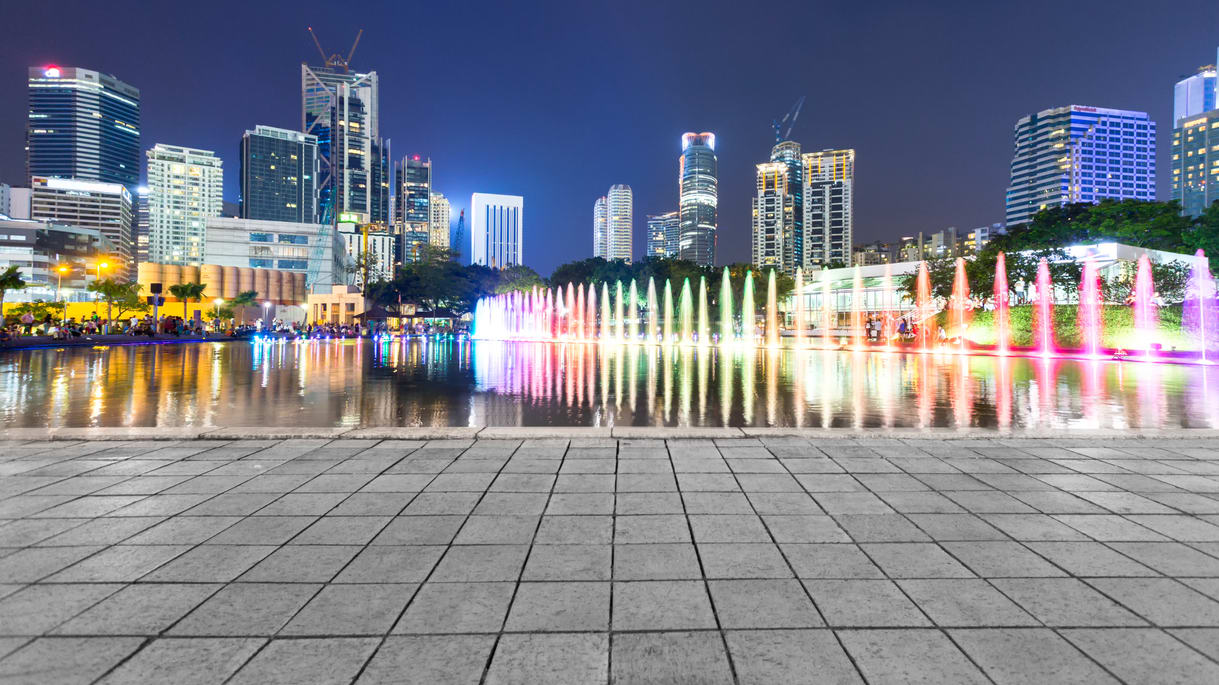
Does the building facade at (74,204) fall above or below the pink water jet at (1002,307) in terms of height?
above

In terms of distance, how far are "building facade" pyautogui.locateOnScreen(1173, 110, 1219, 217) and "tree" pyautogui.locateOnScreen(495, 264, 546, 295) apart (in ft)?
666

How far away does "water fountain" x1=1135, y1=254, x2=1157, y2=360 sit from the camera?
3241 centimetres

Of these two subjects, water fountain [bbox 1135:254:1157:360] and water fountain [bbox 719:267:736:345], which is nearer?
water fountain [bbox 1135:254:1157:360]

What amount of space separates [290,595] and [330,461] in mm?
3415

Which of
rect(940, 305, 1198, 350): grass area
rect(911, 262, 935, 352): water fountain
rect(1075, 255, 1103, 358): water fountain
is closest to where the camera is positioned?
rect(940, 305, 1198, 350): grass area

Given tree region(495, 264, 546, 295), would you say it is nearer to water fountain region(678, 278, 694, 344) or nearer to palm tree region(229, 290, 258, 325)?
water fountain region(678, 278, 694, 344)

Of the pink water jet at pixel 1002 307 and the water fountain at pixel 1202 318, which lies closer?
the water fountain at pixel 1202 318

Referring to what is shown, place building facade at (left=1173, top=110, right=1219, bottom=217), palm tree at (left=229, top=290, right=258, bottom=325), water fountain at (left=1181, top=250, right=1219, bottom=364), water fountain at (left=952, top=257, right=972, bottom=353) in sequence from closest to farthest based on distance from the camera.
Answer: water fountain at (left=1181, top=250, right=1219, bottom=364)
water fountain at (left=952, top=257, right=972, bottom=353)
palm tree at (left=229, top=290, right=258, bottom=325)
building facade at (left=1173, top=110, right=1219, bottom=217)

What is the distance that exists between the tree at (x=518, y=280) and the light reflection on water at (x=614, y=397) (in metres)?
67.2

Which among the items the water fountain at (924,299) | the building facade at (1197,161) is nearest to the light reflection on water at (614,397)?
the water fountain at (924,299)

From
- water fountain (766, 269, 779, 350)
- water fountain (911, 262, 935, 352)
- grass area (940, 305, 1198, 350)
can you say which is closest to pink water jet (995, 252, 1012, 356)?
grass area (940, 305, 1198, 350)

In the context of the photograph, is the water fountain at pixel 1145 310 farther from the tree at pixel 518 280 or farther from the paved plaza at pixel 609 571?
the tree at pixel 518 280

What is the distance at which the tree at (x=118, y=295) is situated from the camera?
225ft

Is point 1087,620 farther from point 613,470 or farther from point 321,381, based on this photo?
point 321,381
